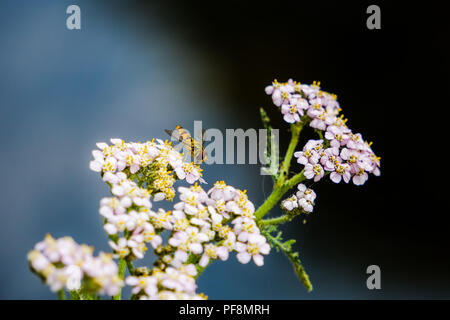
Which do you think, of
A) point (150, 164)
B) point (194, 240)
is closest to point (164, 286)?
point (194, 240)

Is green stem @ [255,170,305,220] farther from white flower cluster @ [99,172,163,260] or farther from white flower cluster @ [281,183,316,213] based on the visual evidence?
white flower cluster @ [99,172,163,260]

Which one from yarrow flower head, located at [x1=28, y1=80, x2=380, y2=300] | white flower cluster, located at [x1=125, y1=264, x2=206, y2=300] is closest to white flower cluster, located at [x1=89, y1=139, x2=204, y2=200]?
yarrow flower head, located at [x1=28, y1=80, x2=380, y2=300]

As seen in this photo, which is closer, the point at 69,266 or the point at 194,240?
the point at 69,266

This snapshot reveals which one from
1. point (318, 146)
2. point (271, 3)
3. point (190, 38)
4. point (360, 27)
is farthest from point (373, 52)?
point (318, 146)

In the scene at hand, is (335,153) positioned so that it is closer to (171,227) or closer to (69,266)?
(171,227)

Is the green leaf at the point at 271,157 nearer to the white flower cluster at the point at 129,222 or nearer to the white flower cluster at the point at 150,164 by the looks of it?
the white flower cluster at the point at 150,164

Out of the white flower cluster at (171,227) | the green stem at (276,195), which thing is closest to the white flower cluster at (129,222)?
the white flower cluster at (171,227)
